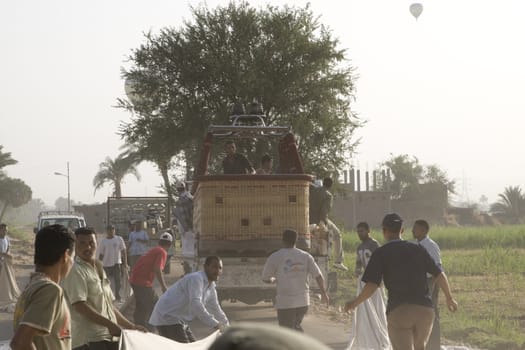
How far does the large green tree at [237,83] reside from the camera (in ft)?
123

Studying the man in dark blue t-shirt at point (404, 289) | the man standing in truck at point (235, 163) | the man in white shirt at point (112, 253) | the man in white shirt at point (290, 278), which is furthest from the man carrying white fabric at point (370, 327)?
the man in white shirt at point (112, 253)

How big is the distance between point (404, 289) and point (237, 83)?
1131 inches

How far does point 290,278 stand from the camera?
39.9 feet

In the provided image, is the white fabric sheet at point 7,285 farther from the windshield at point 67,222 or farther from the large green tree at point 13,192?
the large green tree at point 13,192

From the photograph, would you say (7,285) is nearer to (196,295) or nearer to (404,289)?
(196,295)

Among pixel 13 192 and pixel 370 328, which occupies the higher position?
pixel 13 192

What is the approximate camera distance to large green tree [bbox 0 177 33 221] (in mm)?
113250

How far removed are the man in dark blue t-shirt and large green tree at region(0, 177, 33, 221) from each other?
10575 cm

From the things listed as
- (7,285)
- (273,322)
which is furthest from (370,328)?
(7,285)

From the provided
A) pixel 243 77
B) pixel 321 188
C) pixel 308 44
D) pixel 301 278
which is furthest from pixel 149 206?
pixel 301 278

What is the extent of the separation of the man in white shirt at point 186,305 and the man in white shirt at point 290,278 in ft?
6.57

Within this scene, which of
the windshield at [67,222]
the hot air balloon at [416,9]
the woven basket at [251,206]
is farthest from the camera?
the hot air balloon at [416,9]

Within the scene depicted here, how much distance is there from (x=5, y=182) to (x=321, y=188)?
327 ft

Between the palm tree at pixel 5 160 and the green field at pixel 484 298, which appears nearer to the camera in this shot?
the green field at pixel 484 298
